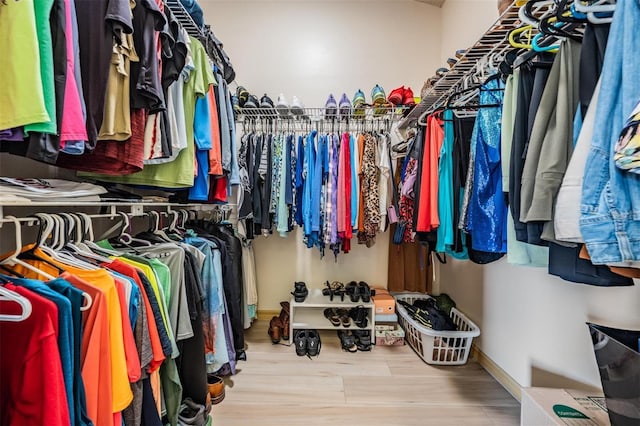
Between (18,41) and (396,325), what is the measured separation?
8.87ft

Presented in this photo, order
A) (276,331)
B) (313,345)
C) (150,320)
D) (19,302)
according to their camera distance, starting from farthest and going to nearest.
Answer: (276,331) → (313,345) → (150,320) → (19,302)

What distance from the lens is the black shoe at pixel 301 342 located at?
236 cm

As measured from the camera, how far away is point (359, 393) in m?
1.89

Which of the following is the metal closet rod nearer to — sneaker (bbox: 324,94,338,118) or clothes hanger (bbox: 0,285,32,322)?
clothes hanger (bbox: 0,285,32,322)

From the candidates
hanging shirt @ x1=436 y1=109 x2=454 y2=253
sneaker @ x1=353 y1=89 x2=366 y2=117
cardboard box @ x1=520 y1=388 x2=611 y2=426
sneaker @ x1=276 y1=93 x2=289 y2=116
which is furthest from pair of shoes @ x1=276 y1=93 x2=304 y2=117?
cardboard box @ x1=520 y1=388 x2=611 y2=426

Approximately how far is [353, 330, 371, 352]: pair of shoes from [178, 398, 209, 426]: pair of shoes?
1265 millimetres

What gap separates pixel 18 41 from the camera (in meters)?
0.71

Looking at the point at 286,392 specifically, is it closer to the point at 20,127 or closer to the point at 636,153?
the point at 20,127

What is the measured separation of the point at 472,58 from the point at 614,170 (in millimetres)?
1270

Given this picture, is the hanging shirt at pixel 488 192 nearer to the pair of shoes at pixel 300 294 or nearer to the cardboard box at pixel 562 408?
the cardboard box at pixel 562 408

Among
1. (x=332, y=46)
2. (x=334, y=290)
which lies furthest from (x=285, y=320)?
(x=332, y=46)

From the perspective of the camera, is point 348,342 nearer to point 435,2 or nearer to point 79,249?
point 79,249

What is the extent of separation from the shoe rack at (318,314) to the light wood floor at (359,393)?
8.8 inches

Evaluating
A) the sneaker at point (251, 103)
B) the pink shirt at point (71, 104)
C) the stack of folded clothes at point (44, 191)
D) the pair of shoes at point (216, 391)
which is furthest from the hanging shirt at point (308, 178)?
the pink shirt at point (71, 104)
